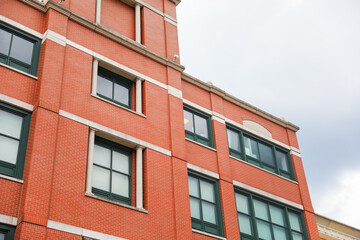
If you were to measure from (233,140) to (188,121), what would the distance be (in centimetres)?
294

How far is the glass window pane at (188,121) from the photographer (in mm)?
23484

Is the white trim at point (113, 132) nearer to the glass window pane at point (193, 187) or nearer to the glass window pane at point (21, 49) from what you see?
the glass window pane at point (193, 187)

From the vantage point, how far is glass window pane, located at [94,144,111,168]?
18720 mm

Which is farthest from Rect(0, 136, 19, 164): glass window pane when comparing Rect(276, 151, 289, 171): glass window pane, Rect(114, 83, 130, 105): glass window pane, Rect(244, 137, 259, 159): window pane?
Rect(276, 151, 289, 171): glass window pane

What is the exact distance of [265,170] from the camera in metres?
25.1

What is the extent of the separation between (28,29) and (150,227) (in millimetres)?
9152

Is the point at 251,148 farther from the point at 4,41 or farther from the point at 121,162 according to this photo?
the point at 4,41

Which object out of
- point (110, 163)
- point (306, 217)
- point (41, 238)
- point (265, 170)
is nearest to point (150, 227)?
point (110, 163)

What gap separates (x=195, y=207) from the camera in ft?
68.3

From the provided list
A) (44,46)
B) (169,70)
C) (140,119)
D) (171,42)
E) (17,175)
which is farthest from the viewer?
(171,42)

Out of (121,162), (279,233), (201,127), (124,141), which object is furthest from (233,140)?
(121,162)

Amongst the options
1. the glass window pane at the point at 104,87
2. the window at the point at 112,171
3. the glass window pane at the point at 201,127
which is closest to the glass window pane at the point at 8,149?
the window at the point at 112,171

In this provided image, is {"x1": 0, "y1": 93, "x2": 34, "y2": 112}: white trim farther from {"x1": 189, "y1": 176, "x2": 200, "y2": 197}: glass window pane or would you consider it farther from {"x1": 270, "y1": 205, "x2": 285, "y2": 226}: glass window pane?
{"x1": 270, "y1": 205, "x2": 285, "y2": 226}: glass window pane

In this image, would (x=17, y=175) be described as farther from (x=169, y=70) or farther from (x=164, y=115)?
(x=169, y=70)
